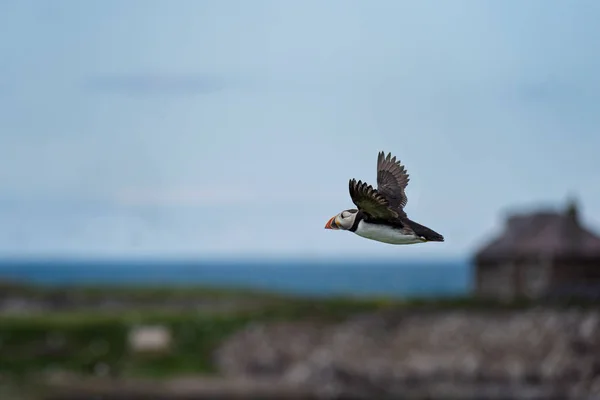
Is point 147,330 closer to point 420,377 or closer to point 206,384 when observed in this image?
point 206,384

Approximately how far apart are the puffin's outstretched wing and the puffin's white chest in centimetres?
50

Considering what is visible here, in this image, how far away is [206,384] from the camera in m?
63.7

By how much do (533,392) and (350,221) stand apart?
6467 centimetres

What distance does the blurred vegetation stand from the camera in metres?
65.9

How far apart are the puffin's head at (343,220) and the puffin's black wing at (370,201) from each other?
55 millimetres

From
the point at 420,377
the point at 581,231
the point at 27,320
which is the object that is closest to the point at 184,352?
the point at 27,320

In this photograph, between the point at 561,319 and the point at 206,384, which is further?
the point at 561,319

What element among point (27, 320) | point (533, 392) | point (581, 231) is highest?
point (581, 231)

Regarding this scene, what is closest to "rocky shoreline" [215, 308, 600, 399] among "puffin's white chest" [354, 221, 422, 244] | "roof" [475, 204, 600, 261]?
"roof" [475, 204, 600, 261]

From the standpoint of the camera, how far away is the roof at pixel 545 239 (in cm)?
8450

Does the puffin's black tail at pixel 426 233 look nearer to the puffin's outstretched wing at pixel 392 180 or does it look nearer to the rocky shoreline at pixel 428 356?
the puffin's outstretched wing at pixel 392 180

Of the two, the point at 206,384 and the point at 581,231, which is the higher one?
the point at 581,231

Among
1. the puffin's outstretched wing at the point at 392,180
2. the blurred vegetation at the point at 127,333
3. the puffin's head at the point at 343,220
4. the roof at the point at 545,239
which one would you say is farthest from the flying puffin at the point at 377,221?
the roof at the point at 545,239

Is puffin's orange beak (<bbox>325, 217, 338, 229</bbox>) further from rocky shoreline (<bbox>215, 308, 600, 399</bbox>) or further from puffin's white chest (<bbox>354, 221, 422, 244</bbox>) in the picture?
rocky shoreline (<bbox>215, 308, 600, 399</bbox>)
